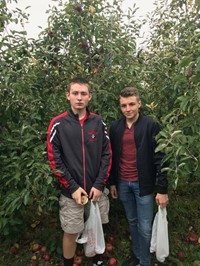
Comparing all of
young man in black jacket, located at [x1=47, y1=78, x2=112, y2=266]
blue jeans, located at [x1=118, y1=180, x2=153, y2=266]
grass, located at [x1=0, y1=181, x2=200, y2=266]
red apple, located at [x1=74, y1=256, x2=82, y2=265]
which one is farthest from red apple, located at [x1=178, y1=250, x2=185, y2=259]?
young man in black jacket, located at [x1=47, y1=78, x2=112, y2=266]

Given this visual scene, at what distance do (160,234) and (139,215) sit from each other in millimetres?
262

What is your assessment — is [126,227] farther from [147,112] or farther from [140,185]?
[147,112]

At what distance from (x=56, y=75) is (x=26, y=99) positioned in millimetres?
630

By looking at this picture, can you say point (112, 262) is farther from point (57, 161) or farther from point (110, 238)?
point (57, 161)

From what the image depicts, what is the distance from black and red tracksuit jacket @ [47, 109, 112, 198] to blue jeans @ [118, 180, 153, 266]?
0.29m

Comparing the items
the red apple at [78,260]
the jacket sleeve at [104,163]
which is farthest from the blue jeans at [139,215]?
the red apple at [78,260]

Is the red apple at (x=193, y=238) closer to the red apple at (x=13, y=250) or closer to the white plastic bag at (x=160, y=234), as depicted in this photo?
the white plastic bag at (x=160, y=234)

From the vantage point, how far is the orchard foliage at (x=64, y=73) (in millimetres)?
2869

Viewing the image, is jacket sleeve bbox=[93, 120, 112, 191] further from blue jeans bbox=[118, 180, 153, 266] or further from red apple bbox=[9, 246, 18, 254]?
red apple bbox=[9, 246, 18, 254]

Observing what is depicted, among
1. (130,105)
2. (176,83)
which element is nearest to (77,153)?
(130,105)

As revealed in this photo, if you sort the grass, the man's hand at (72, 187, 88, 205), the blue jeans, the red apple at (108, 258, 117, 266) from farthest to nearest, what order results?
the grass < the red apple at (108, 258, 117, 266) < the blue jeans < the man's hand at (72, 187, 88, 205)

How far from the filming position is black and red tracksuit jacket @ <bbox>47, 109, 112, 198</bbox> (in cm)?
277

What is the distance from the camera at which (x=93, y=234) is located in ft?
9.80

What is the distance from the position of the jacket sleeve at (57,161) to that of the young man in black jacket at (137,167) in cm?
54
